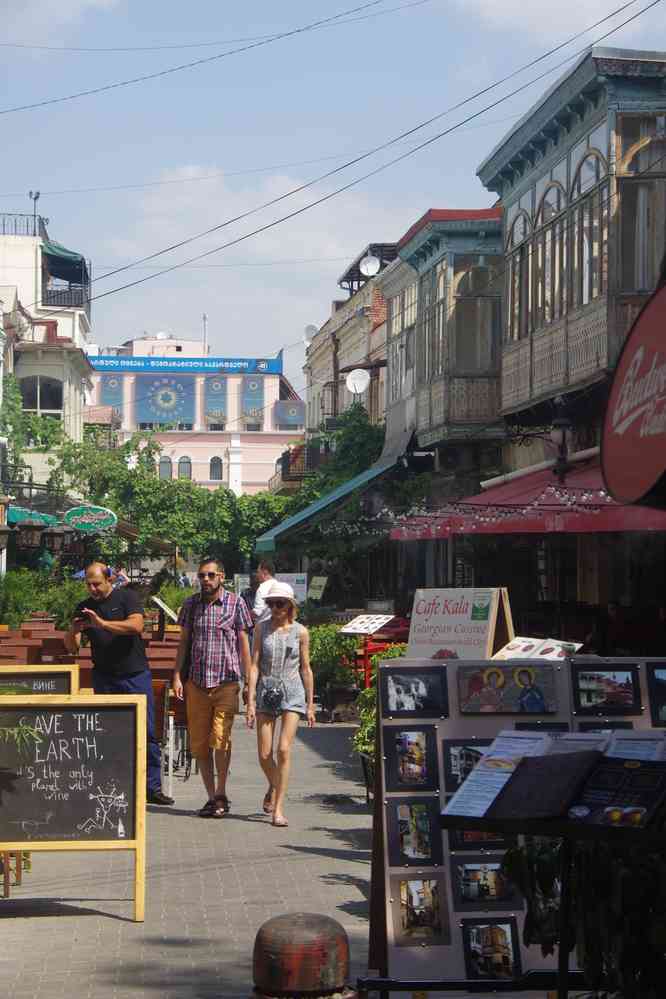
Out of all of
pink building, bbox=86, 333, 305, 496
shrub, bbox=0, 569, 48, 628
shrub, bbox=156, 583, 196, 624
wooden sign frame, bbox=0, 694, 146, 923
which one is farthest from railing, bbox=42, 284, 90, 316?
wooden sign frame, bbox=0, 694, 146, 923

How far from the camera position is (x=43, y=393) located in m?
56.1

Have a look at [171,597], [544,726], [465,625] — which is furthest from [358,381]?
[544,726]

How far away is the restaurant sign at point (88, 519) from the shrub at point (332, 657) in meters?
12.9

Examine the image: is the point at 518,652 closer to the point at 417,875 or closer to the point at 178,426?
the point at 417,875

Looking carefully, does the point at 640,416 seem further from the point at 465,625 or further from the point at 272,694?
the point at 272,694

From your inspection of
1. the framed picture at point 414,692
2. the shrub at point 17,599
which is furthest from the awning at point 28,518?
the framed picture at point 414,692

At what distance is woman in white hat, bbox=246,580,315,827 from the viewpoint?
11078 mm

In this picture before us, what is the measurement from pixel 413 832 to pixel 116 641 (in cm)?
518

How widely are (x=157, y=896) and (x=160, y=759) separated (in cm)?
353

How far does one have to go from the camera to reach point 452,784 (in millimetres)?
6344

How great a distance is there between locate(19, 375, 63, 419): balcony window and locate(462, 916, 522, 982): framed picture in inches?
1990

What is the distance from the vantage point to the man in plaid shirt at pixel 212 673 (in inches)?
440

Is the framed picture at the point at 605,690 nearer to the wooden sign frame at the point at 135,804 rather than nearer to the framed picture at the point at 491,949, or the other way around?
the framed picture at the point at 491,949

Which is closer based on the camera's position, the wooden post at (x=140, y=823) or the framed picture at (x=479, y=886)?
the framed picture at (x=479, y=886)
